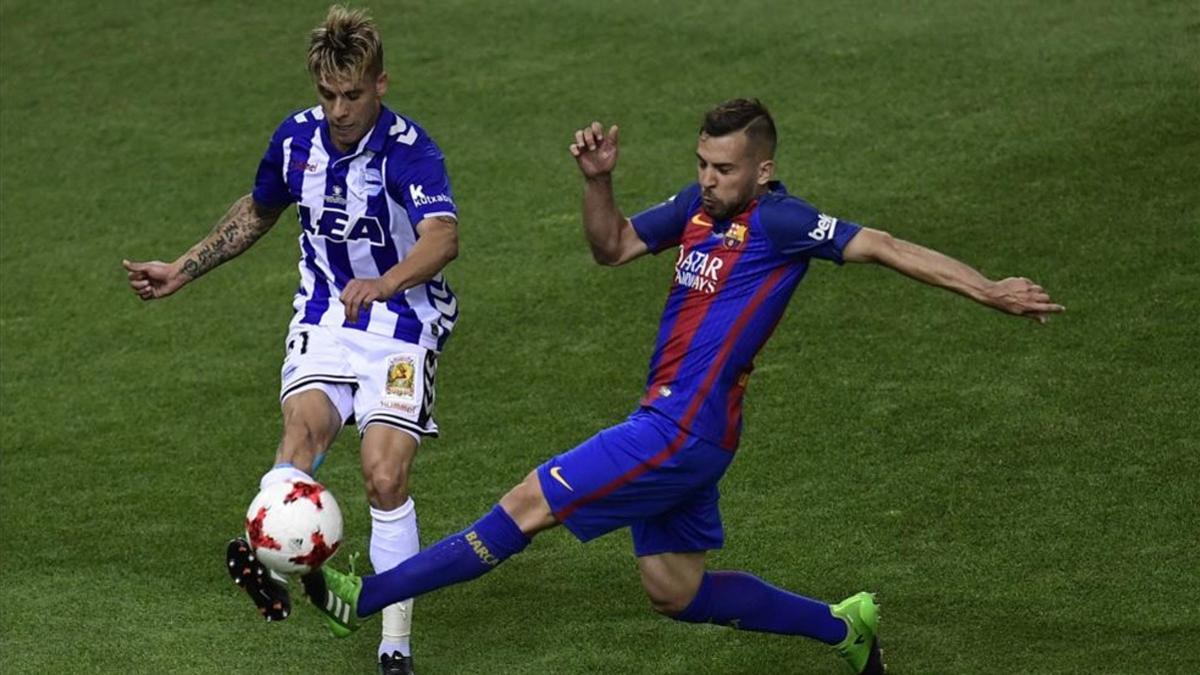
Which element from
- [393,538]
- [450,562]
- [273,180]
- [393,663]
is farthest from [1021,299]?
[273,180]

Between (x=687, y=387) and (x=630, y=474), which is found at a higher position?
(x=687, y=387)

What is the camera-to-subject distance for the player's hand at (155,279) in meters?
7.48

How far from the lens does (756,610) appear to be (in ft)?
22.4

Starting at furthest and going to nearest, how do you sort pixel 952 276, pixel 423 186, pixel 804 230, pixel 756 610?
1. pixel 423 186
2. pixel 756 610
3. pixel 804 230
4. pixel 952 276

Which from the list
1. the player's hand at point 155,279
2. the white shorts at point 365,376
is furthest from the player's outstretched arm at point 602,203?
the player's hand at point 155,279

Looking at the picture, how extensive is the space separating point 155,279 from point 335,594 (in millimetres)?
1670

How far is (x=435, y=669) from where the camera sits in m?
7.40

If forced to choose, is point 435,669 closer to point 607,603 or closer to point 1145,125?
point 607,603

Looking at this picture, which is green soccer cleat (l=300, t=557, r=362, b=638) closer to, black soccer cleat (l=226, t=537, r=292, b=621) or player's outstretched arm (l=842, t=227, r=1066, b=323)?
black soccer cleat (l=226, t=537, r=292, b=621)

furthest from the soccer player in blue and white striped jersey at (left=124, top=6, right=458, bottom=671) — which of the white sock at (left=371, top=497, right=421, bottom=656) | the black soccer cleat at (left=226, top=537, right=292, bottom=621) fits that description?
the black soccer cleat at (left=226, top=537, right=292, bottom=621)

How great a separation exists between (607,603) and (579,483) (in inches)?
62.7

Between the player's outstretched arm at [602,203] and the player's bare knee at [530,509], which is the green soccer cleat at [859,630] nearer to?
the player's bare knee at [530,509]

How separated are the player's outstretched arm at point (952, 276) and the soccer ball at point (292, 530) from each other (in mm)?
1922

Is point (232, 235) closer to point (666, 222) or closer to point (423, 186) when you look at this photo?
point (423, 186)
